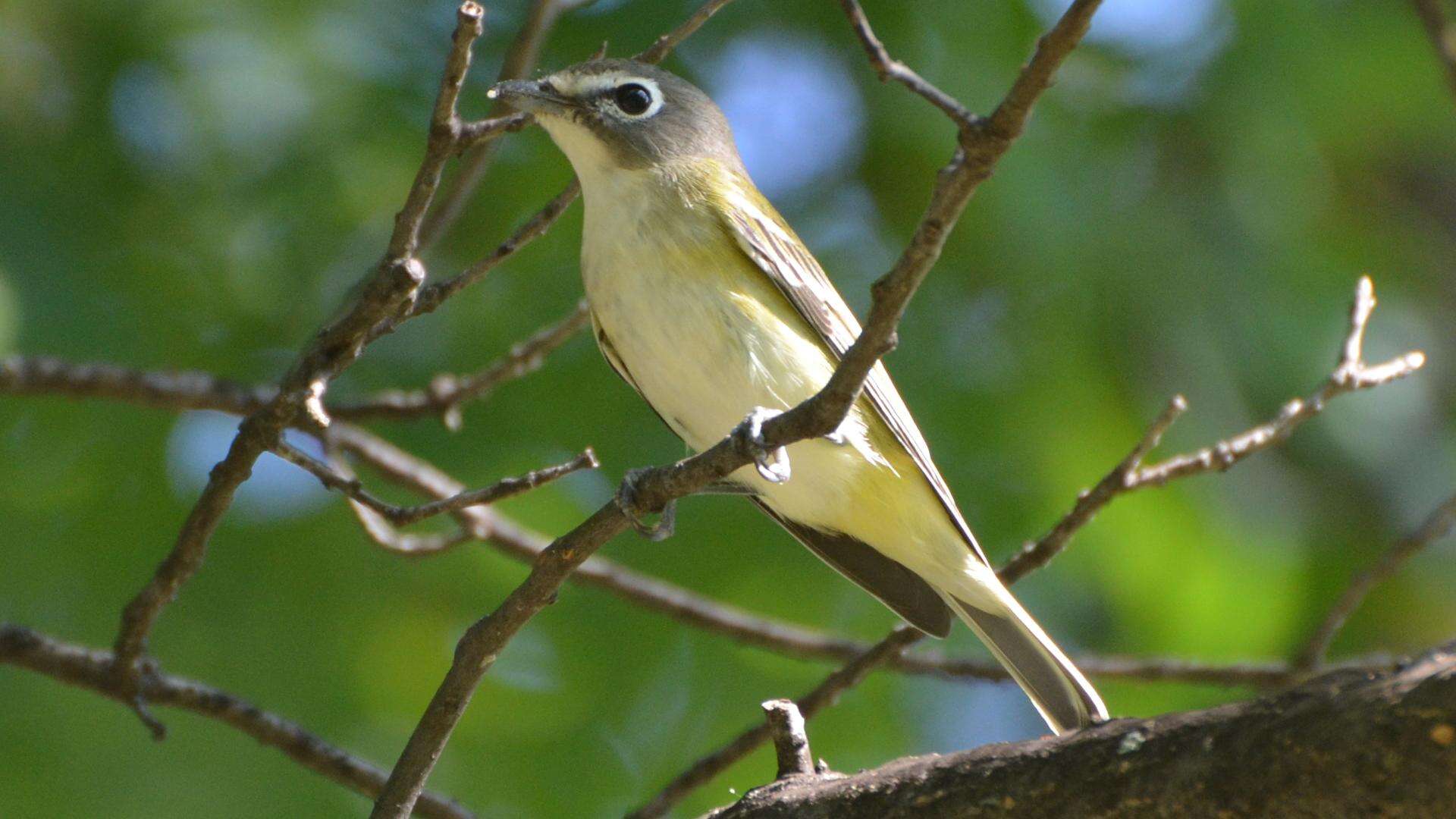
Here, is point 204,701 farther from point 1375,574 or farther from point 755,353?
point 1375,574

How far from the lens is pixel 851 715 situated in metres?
4.79

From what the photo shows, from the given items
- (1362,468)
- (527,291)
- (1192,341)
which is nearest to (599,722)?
(527,291)

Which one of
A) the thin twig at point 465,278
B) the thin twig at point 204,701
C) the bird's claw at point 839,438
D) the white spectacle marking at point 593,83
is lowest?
the thin twig at point 204,701

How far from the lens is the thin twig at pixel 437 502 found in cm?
270

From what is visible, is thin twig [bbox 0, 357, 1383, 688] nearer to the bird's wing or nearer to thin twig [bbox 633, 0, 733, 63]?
the bird's wing

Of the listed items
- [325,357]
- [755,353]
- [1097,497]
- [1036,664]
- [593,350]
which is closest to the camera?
[325,357]

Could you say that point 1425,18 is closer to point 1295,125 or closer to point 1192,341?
point 1295,125

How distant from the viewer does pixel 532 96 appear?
3992 mm

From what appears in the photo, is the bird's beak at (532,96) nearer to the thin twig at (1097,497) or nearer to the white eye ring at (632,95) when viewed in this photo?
the white eye ring at (632,95)

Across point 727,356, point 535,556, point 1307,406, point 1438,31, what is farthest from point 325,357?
point 1438,31

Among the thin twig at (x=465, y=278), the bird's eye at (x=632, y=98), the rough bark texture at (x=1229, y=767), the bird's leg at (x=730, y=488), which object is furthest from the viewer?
the bird's eye at (x=632, y=98)

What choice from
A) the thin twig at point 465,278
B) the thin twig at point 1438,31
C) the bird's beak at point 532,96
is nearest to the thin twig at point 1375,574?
the thin twig at point 1438,31

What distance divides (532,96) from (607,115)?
10.1 inches

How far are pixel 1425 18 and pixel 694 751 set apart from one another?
3.20 m
